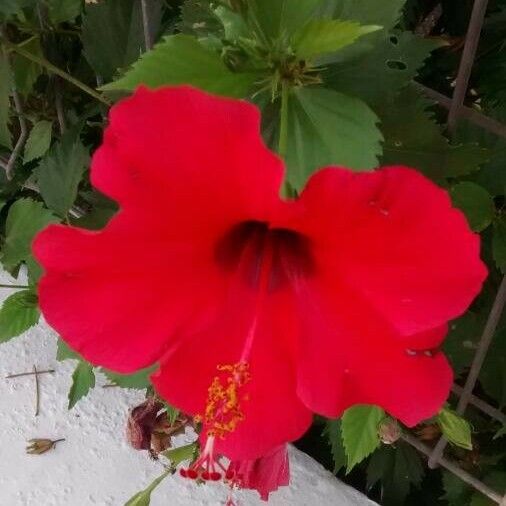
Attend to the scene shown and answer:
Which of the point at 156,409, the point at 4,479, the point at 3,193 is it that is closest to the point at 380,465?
the point at 156,409

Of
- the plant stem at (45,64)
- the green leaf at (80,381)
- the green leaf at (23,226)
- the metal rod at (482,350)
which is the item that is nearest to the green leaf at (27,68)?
the plant stem at (45,64)

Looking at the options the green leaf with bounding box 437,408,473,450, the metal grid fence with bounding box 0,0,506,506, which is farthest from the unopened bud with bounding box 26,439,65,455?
the green leaf with bounding box 437,408,473,450

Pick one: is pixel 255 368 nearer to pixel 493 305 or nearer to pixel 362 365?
pixel 362 365

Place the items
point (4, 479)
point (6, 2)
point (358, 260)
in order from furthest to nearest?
point (4, 479), point (6, 2), point (358, 260)

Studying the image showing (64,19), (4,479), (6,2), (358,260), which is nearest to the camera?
(358,260)

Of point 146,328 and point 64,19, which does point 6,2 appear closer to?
point 64,19

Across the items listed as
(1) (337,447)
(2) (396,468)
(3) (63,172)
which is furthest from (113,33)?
(2) (396,468)

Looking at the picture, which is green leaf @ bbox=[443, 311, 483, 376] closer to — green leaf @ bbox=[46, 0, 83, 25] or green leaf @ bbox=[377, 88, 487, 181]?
green leaf @ bbox=[377, 88, 487, 181]
